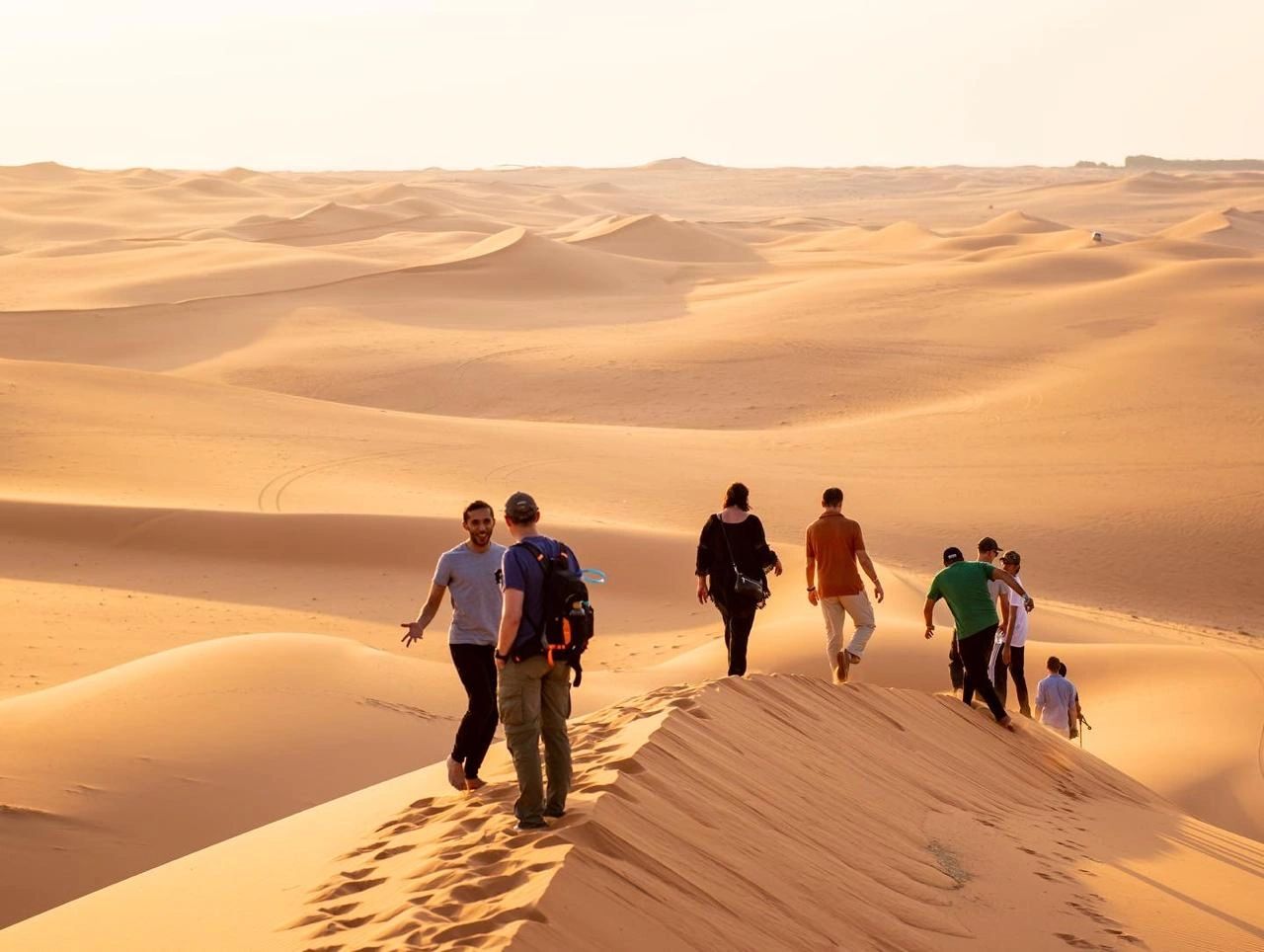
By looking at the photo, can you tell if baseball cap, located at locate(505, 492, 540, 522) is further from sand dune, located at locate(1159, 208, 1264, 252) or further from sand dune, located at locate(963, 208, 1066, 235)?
sand dune, located at locate(1159, 208, 1264, 252)

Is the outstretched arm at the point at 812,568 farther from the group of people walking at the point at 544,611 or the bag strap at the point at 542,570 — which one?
the bag strap at the point at 542,570

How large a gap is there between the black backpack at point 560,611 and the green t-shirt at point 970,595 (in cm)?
376

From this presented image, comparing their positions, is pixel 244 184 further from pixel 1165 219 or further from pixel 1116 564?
pixel 1116 564

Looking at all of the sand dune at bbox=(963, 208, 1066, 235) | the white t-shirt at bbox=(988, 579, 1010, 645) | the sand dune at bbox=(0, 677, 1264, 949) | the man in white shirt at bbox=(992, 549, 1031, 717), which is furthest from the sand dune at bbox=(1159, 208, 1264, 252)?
the sand dune at bbox=(0, 677, 1264, 949)

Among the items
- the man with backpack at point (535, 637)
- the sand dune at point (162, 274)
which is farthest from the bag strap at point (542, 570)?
the sand dune at point (162, 274)

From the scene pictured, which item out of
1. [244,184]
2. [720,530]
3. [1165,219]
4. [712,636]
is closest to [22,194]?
[244,184]

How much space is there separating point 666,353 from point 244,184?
247 ft

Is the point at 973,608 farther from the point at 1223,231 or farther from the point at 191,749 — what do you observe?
the point at 1223,231

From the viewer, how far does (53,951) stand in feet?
18.2

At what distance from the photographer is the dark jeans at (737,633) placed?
876 centimetres

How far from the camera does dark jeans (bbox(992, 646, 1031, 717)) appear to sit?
397 inches

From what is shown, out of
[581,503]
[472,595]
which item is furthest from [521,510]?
[581,503]

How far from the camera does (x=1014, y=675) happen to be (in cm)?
1066

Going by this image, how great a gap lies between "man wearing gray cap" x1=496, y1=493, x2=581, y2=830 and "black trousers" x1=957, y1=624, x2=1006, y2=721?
12.9ft
